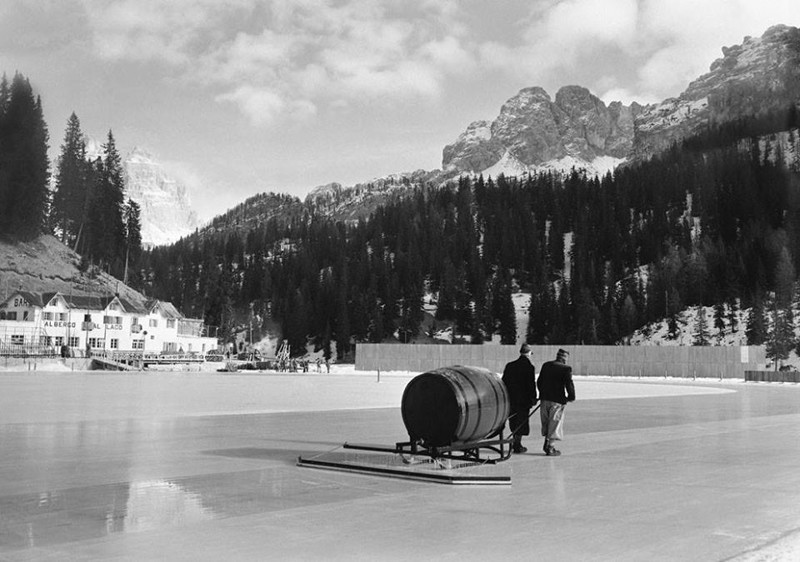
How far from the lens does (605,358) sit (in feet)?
237

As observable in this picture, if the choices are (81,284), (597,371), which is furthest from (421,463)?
(81,284)

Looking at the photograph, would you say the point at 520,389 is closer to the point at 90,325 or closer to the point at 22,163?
the point at 90,325

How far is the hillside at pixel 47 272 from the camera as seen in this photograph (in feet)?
363

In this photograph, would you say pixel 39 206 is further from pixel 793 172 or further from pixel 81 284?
pixel 793 172

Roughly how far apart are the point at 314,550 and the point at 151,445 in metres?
8.34

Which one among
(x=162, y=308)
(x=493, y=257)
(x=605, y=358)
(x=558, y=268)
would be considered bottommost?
(x=605, y=358)

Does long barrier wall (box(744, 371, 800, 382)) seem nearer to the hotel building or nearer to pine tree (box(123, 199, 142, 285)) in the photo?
the hotel building

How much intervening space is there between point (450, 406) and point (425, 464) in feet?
3.76

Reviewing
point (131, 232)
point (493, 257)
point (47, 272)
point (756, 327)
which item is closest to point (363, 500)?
point (756, 327)

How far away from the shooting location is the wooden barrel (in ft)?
35.2

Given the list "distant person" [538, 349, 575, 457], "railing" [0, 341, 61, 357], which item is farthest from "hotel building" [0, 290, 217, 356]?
"distant person" [538, 349, 575, 457]

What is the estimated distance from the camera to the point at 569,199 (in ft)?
646

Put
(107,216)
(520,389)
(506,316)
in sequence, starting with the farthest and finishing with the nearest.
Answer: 1. (506,316)
2. (107,216)
3. (520,389)

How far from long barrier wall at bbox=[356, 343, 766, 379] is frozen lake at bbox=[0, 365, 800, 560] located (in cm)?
5263
